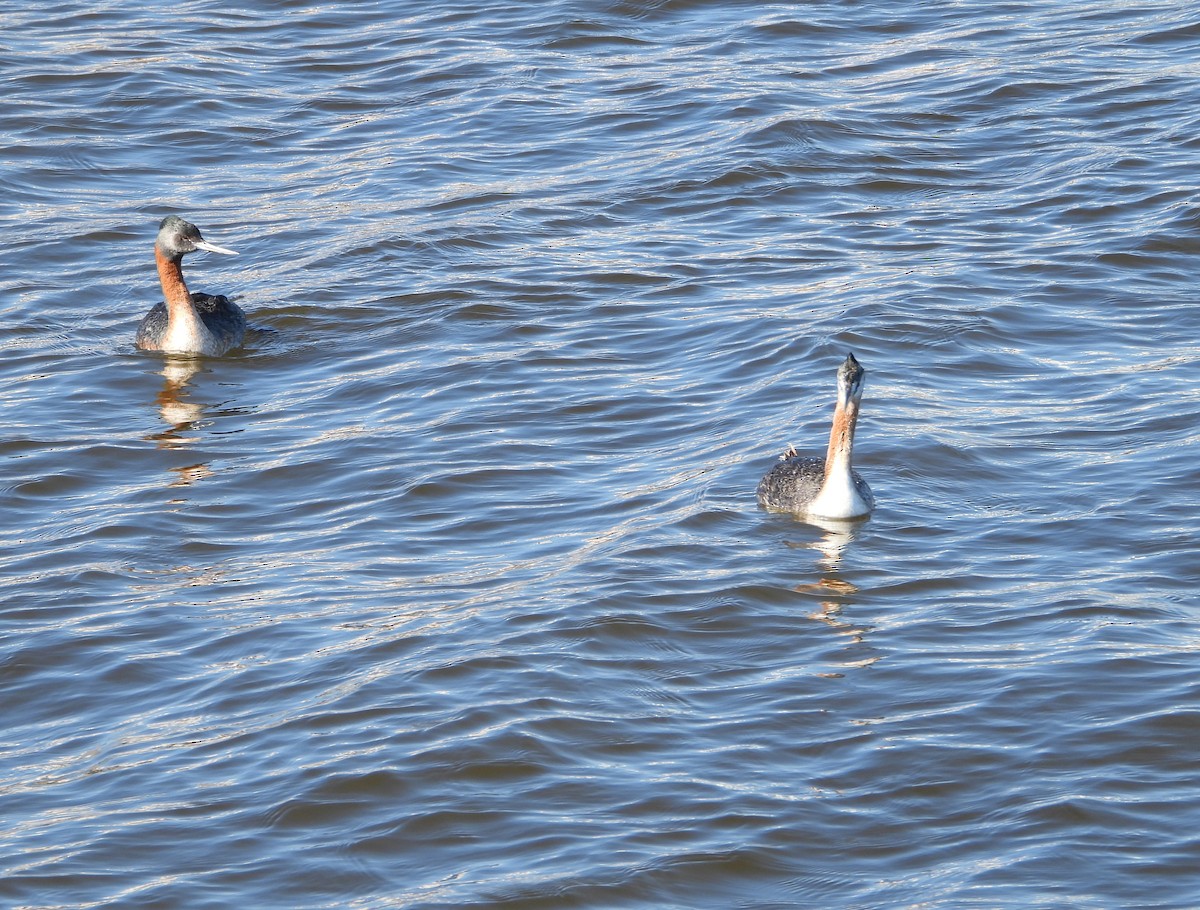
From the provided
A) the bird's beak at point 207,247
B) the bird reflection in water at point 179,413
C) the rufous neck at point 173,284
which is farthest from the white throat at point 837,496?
the bird's beak at point 207,247

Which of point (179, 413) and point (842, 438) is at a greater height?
point (179, 413)

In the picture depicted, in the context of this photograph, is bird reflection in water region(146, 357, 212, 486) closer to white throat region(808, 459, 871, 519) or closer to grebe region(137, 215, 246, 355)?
grebe region(137, 215, 246, 355)

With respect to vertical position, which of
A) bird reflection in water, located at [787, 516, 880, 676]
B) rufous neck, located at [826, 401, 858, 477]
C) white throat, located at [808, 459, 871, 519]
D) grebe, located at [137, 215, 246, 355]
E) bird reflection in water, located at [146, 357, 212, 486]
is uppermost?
grebe, located at [137, 215, 246, 355]

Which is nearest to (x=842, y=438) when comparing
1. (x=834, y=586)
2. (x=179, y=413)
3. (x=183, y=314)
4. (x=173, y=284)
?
(x=834, y=586)

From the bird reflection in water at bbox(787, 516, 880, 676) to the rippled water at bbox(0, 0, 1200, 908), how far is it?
1.7 inches

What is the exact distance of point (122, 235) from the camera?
1620 cm

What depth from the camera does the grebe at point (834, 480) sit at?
33.6 ft

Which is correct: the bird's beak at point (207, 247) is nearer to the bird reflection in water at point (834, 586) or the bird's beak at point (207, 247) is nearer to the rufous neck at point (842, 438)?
the rufous neck at point (842, 438)

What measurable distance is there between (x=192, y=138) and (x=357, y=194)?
2.79 metres

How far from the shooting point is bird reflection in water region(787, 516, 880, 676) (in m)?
8.98

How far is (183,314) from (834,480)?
5.56m

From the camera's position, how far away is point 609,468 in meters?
11.4

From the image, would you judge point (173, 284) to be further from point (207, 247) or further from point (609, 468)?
point (609, 468)

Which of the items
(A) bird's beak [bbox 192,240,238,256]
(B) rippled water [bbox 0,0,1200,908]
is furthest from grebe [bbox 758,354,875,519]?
(A) bird's beak [bbox 192,240,238,256]
